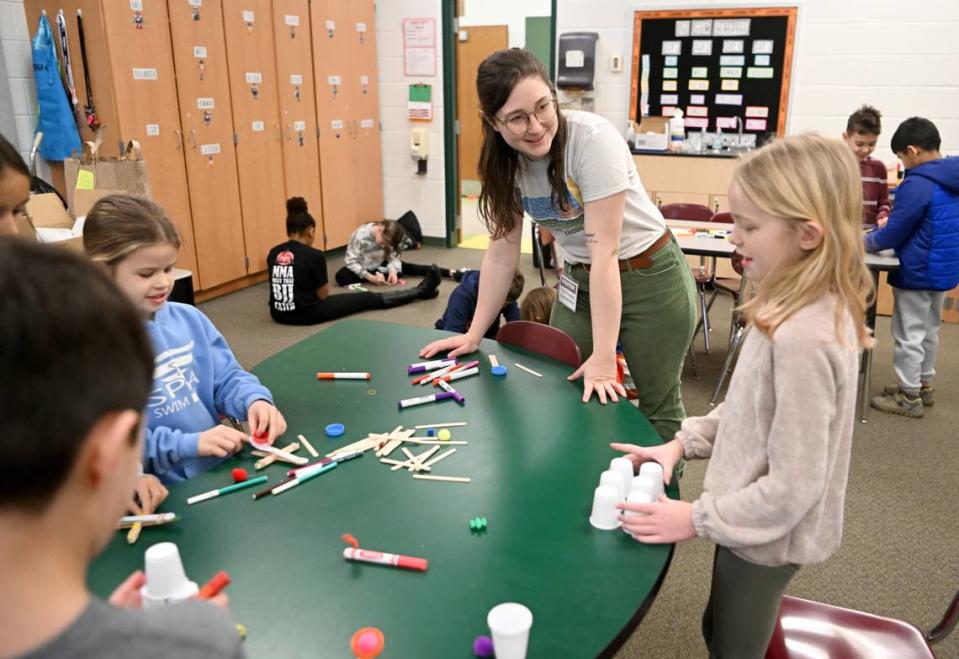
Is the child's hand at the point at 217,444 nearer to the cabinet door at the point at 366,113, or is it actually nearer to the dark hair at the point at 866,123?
the dark hair at the point at 866,123

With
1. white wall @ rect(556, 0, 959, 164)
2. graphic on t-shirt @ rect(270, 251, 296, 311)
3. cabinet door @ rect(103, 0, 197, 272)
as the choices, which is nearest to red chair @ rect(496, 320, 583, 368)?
graphic on t-shirt @ rect(270, 251, 296, 311)

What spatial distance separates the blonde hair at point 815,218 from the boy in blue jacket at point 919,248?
8.69ft

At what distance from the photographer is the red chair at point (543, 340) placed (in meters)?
1.98

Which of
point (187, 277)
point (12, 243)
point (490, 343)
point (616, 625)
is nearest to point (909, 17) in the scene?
point (490, 343)

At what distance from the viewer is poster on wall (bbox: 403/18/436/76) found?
21.6ft

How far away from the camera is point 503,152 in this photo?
1915 mm

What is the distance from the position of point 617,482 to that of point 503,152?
1.02 meters

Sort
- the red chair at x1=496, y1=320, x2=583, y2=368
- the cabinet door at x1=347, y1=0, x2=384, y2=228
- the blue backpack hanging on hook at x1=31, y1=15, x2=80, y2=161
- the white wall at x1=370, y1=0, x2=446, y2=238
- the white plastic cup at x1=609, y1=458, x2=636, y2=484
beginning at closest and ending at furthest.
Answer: the white plastic cup at x1=609, y1=458, x2=636, y2=484, the red chair at x1=496, y1=320, x2=583, y2=368, the blue backpack hanging on hook at x1=31, y1=15, x2=80, y2=161, the cabinet door at x1=347, y1=0, x2=384, y2=228, the white wall at x1=370, y1=0, x2=446, y2=238

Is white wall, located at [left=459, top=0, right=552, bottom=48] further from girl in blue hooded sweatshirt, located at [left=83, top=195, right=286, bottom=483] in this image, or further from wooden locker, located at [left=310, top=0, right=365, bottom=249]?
girl in blue hooded sweatshirt, located at [left=83, top=195, right=286, bottom=483]

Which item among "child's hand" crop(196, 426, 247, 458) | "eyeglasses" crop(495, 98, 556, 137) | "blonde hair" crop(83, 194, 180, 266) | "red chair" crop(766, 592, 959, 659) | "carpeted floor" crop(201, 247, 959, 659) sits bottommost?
"carpeted floor" crop(201, 247, 959, 659)

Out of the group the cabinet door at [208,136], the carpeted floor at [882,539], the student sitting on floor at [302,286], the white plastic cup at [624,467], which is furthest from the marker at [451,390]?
the cabinet door at [208,136]

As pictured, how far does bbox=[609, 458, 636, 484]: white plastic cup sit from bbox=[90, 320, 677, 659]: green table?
0.22ft

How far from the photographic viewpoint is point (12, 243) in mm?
499

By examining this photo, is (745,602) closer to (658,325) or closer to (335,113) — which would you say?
(658,325)
